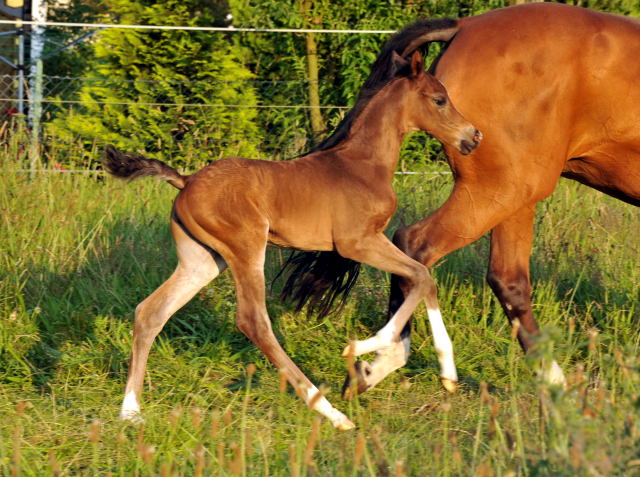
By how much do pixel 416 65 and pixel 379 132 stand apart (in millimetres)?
332

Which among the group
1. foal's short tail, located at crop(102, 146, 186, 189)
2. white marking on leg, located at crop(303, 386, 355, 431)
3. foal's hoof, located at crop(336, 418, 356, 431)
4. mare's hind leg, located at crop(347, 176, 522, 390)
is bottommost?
foal's hoof, located at crop(336, 418, 356, 431)

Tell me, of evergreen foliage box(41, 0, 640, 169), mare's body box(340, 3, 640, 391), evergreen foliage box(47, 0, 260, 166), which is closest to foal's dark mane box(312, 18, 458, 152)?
mare's body box(340, 3, 640, 391)

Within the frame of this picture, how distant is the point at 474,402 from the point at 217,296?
1747 mm

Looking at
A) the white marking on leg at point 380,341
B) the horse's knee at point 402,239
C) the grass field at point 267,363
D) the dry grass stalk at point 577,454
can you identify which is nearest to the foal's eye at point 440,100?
the horse's knee at point 402,239

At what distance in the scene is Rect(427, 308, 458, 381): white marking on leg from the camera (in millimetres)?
4035

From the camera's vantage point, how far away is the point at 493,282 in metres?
4.78

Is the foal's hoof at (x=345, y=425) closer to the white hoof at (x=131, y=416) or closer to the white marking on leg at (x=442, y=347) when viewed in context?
the white marking on leg at (x=442, y=347)

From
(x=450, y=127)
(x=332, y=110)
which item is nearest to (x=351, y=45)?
(x=332, y=110)

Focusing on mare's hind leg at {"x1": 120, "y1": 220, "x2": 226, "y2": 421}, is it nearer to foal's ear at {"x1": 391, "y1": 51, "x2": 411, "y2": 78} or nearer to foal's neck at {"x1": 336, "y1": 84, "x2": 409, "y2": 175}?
foal's neck at {"x1": 336, "y1": 84, "x2": 409, "y2": 175}

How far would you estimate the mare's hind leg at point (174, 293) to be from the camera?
13.0 feet

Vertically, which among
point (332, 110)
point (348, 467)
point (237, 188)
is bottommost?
point (332, 110)

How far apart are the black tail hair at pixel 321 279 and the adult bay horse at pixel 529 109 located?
0.25 m

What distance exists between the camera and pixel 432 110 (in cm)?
413

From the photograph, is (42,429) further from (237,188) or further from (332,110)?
(332,110)
